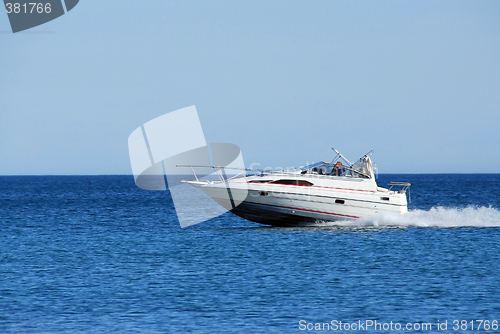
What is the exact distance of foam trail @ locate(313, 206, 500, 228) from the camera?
2927cm

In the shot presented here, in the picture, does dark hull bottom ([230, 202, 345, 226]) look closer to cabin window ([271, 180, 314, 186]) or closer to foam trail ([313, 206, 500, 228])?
foam trail ([313, 206, 500, 228])

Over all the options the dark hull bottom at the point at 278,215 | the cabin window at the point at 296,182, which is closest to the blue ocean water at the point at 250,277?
the dark hull bottom at the point at 278,215

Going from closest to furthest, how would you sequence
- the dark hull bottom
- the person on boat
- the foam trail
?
the dark hull bottom → the foam trail → the person on boat

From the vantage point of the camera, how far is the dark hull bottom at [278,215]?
2895cm

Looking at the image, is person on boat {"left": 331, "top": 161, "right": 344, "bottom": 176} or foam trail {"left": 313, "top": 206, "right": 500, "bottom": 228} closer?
foam trail {"left": 313, "top": 206, "right": 500, "bottom": 228}

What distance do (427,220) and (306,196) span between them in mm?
9735

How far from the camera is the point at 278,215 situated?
29.3 metres

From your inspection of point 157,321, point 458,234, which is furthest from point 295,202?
point 157,321

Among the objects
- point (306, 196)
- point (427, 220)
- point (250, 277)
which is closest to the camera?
point (250, 277)

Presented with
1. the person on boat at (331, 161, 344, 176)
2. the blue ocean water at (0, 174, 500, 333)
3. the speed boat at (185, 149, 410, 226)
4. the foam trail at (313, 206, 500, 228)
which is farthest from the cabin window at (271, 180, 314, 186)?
the blue ocean water at (0, 174, 500, 333)

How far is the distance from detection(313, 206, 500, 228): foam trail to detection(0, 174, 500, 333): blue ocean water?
0.49 ft

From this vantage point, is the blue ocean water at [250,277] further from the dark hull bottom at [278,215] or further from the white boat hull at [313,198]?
the white boat hull at [313,198]

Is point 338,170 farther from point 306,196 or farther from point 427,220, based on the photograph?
point 427,220

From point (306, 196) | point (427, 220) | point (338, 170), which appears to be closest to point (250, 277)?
point (306, 196)
